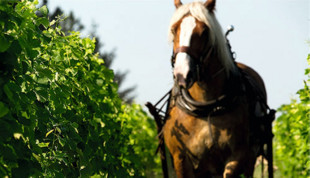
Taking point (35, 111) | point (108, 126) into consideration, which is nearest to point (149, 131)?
point (108, 126)

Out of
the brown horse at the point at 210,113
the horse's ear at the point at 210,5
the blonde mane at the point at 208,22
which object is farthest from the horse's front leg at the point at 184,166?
the horse's ear at the point at 210,5

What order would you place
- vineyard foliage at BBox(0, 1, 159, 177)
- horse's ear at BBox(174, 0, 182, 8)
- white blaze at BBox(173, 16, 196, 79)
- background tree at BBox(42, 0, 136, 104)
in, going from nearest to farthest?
vineyard foliage at BBox(0, 1, 159, 177) → white blaze at BBox(173, 16, 196, 79) → horse's ear at BBox(174, 0, 182, 8) → background tree at BBox(42, 0, 136, 104)

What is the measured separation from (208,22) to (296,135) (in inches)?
136

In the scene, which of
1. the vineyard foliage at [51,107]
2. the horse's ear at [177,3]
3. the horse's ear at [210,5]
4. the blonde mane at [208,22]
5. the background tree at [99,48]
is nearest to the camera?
the vineyard foliage at [51,107]

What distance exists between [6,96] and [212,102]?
304 cm

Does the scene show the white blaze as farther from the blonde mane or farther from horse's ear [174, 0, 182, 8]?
horse's ear [174, 0, 182, 8]

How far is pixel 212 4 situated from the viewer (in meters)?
5.82

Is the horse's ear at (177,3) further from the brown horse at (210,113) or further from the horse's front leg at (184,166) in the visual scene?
the horse's front leg at (184,166)

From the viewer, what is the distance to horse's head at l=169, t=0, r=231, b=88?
16.9ft

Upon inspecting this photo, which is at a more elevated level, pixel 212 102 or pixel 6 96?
pixel 212 102

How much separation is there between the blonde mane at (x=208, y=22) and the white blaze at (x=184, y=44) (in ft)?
0.35

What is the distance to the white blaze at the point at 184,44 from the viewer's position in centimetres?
509

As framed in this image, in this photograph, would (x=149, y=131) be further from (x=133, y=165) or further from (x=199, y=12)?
(x=199, y=12)

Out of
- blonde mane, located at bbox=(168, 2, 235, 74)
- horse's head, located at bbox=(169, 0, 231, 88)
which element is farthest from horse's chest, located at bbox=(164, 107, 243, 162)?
blonde mane, located at bbox=(168, 2, 235, 74)
